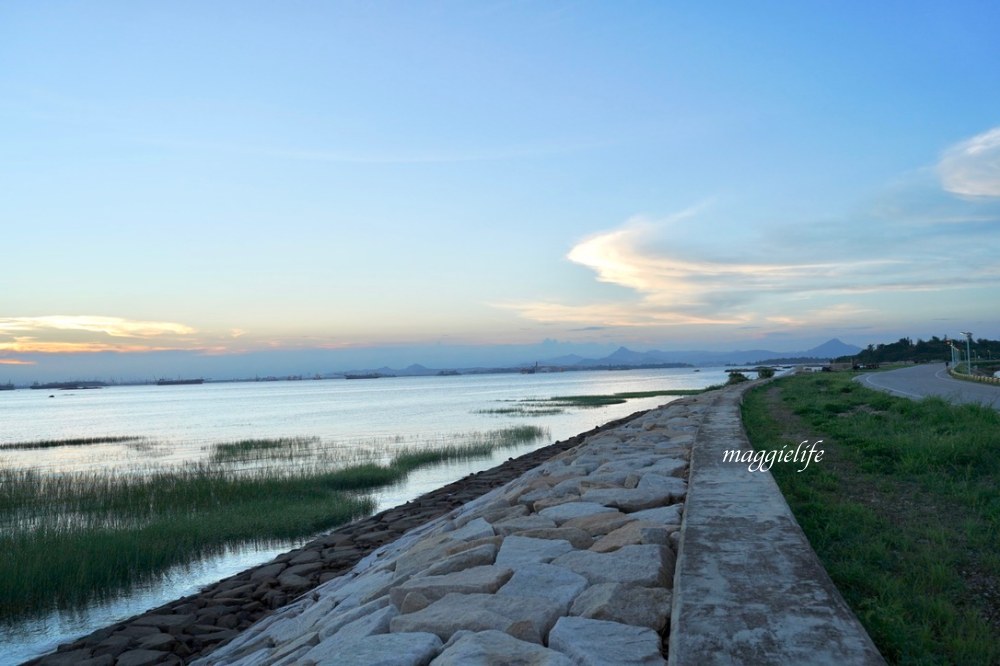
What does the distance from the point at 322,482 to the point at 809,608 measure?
49.7 ft

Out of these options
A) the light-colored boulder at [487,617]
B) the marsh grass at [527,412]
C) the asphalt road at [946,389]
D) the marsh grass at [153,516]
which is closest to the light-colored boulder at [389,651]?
the light-colored boulder at [487,617]

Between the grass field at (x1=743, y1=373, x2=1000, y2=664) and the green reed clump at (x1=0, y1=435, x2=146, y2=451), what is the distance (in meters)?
32.2

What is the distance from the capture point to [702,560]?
3352mm

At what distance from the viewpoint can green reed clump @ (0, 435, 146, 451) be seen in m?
32.2

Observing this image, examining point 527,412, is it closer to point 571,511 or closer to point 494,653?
point 571,511

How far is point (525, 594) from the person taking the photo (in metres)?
3.56

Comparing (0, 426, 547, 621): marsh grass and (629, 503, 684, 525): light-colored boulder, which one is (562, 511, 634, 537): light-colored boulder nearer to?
(629, 503, 684, 525): light-colored boulder

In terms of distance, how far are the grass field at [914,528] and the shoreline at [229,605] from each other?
17.3 feet

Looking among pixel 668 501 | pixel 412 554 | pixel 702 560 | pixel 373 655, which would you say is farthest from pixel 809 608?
pixel 412 554

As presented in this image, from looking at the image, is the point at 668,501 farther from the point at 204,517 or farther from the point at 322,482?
the point at 322,482

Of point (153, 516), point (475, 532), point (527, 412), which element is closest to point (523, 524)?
point (475, 532)

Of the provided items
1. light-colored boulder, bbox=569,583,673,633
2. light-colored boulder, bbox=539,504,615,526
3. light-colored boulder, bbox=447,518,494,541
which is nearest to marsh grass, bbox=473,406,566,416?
light-colored boulder, bbox=447,518,494,541

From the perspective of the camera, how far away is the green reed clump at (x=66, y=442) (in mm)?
32156

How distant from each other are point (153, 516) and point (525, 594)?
467 inches
